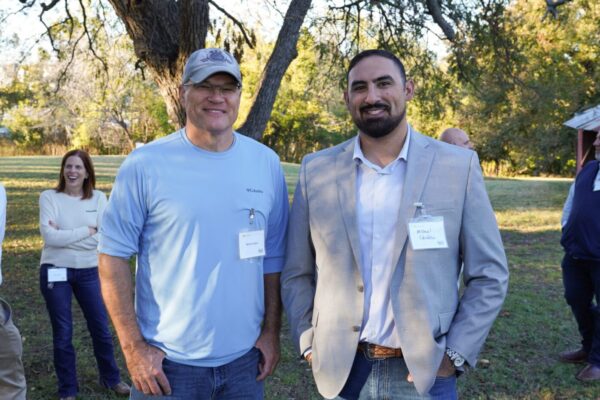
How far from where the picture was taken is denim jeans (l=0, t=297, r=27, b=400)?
11.6 feet

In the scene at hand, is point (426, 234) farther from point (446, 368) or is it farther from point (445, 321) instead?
point (446, 368)

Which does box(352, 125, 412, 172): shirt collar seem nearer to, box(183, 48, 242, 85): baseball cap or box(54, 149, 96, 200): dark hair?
box(183, 48, 242, 85): baseball cap

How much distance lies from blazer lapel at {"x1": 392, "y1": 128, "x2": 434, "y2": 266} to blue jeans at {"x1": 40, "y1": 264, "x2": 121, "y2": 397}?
3427 mm

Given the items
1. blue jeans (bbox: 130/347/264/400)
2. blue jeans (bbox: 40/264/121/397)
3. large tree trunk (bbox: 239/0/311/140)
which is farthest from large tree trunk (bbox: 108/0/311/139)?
blue jeans (bbox: 130/347/264/400)

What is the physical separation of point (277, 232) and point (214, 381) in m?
0.79

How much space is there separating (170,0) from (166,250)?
14.6ft

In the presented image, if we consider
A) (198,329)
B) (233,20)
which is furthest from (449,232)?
(233,20)

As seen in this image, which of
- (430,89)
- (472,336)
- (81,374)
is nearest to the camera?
(472,336)

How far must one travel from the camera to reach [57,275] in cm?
474

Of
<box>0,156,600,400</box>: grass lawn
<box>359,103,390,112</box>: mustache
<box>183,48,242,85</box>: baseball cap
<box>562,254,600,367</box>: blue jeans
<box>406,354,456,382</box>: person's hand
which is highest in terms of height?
<box>183,48,242,85</box>: baseball cap

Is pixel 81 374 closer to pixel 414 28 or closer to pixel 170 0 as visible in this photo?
pixel 170 0

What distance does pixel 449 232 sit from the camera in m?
2.40

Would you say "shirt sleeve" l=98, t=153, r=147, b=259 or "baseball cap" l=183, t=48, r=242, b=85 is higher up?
"baseball cap" l=183, t=48, r=242, b=85

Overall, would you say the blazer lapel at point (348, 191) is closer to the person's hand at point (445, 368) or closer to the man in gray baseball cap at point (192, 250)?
the man in gray baseball cap at point (192, 250)
